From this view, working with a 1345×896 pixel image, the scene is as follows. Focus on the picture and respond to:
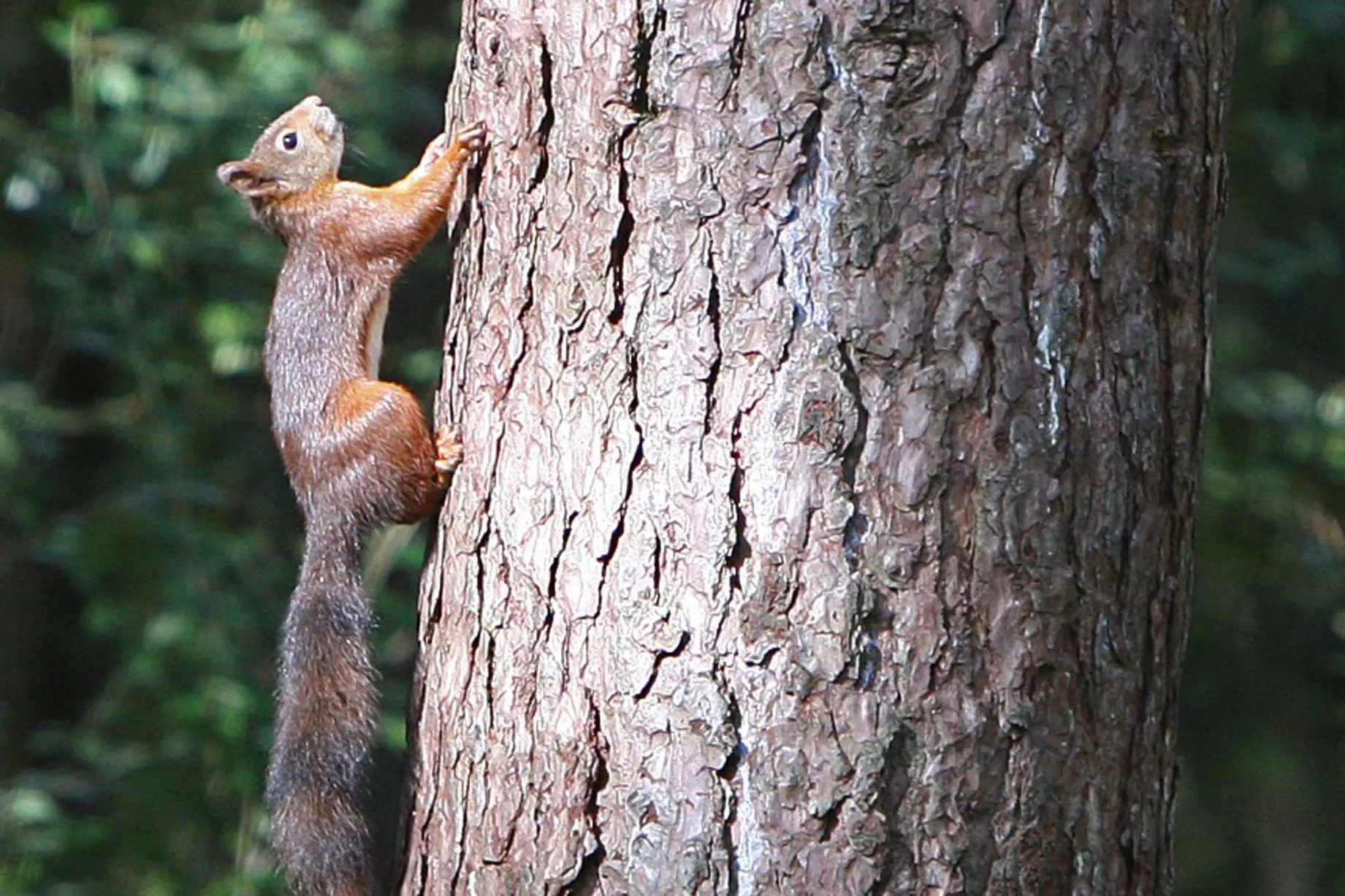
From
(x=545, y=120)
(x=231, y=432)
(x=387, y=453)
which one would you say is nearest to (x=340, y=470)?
(x=387, y=453)

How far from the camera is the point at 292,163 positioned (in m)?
2.65

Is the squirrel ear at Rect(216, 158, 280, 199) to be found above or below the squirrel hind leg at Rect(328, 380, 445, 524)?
above

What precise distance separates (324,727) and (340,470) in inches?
11.7

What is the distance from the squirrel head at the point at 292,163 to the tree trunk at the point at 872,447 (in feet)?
3.91

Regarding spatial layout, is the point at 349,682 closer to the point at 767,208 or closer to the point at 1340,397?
the point at 767,208

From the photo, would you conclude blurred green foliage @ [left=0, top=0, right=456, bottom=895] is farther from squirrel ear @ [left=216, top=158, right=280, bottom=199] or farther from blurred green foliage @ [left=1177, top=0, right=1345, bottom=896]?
blurred green foliage @ [left=1177, top=0, right=1345, bottom=896]

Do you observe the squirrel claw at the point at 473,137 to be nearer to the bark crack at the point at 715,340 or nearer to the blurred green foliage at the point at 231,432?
the bark crack at the point at 715,340

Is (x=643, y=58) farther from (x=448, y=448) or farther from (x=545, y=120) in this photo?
(x=448, y=448)

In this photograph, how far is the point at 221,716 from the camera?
388cm

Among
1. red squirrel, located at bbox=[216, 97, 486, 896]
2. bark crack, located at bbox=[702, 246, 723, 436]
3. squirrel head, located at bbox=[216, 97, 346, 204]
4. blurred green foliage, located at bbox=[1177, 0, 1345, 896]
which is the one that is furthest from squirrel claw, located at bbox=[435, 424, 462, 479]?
blurred green foliage, located at bbox=[1177, 0, 1345, 896]

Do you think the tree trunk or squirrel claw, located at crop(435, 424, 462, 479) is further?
squirrel claw, located at crop(435, 424, 462, 479)

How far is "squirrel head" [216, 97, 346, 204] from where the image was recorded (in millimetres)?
2633

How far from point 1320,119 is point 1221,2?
361 cm

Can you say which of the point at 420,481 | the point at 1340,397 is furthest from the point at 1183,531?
the point at 1340,397
